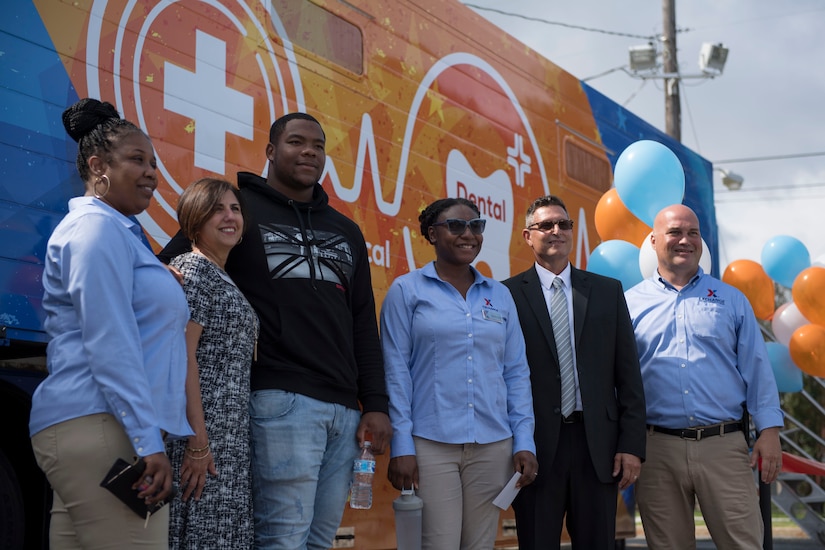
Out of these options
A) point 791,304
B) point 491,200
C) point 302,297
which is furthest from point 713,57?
point 302,297

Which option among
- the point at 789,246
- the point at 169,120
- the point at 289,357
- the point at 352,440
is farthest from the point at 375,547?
the point at 789,246

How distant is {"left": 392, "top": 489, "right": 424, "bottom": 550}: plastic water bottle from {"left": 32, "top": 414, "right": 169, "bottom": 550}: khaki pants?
1.07 metres

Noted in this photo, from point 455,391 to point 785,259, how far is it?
16.0ft

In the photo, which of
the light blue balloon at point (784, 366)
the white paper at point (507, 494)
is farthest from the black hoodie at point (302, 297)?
the light blue balloon at point (784, 366)

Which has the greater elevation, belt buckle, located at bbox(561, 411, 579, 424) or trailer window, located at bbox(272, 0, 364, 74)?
trailer window, located at bbox(272, 0, 364, 74)

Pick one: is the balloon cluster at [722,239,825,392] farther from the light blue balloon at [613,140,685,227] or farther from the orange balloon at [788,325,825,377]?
the light blue balloon at [613,140,685,227]

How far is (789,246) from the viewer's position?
720 cm

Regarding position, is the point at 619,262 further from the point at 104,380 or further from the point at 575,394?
the point at 104,380

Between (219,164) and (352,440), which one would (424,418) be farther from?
(219,164)

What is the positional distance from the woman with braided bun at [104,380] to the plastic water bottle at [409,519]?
3.21ft

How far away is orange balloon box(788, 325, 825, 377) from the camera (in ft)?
22.0

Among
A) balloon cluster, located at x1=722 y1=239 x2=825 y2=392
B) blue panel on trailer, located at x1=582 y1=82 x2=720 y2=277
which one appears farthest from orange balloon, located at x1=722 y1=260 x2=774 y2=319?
blue panel on trailer, located at x1=582 y1=82 x2=720 y2=277

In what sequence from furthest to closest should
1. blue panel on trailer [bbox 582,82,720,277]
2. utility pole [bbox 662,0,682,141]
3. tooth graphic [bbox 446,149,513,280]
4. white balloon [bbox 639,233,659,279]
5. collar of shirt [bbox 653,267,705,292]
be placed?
utility pole [bbox 662,0,682,141], blue panel on trailer [bbox 582,82,720,277], white balloon [bbox 639,233,659,279], tooth graphic [bbox 446,149,513,280], collar of shirt [bbox 653,267,705,292]

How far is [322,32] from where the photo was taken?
161 inches
